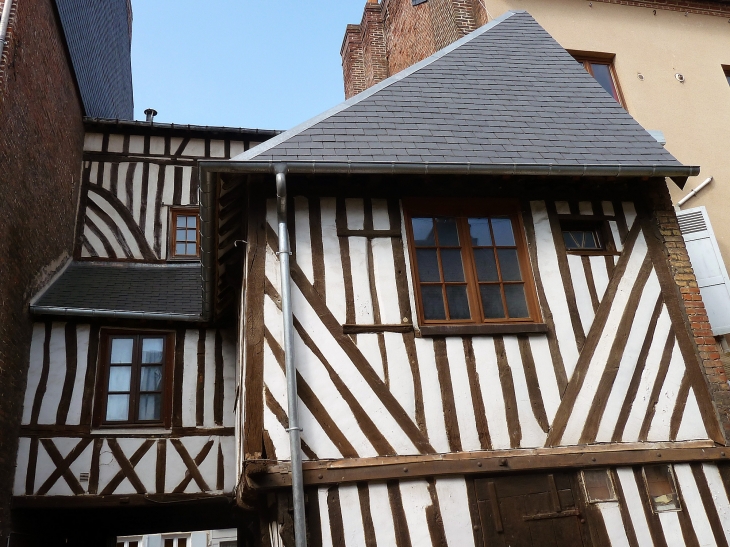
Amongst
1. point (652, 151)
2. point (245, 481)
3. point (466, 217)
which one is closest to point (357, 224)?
point (466, 217)

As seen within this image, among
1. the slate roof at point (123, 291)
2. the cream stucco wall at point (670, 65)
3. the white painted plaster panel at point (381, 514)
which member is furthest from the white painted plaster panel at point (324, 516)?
the cream stucco wall at point (670, 65)

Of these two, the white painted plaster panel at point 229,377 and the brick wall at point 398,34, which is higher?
the brick wall at point 398,34

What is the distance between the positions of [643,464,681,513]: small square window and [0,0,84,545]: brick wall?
6546 mm

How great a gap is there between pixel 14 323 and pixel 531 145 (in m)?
6.11

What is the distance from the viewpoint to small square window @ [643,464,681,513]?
5.04m

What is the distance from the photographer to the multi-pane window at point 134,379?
8266 millimetres

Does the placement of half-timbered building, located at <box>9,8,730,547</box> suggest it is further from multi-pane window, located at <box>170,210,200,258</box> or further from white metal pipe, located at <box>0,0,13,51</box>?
multi-pane window, located at <box>170,210,200,258</box>

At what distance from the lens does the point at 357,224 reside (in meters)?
5.57

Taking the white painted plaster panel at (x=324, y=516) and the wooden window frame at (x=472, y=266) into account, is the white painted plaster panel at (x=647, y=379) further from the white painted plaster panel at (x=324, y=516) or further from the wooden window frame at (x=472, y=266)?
the white painted plaster panel at (x=324, y=516)

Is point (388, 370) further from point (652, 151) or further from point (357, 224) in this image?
point (652, 151)

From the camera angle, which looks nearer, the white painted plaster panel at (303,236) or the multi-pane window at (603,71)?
the white painted plaster panel at (303,236)

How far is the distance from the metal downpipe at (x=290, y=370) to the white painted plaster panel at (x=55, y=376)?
180 inches

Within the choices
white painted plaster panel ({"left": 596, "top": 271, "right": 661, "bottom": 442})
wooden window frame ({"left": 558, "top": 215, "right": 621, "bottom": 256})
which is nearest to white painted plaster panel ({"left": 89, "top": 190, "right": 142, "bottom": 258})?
wooden window frame ({"left": 558, "top": 215, "right": 621, "bottom": 256})

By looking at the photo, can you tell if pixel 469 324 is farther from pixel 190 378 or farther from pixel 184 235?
pixel 184 235
